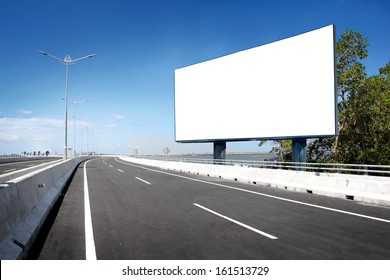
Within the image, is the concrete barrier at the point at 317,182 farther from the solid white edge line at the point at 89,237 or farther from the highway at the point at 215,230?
the solid white edge line at the point at 89,237

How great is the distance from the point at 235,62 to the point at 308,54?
30.3ft

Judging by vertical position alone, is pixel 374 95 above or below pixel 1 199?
above

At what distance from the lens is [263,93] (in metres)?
33.3

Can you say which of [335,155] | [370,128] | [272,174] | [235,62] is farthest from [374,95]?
[272,174]

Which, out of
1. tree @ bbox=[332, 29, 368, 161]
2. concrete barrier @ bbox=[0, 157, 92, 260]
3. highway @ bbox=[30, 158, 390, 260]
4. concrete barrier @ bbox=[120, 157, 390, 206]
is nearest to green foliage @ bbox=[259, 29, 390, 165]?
tree @ bbox=[332, 29, 368, 161]

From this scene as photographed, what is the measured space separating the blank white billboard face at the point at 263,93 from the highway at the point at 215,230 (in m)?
16.8

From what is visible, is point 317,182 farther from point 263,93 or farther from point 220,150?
point 220,150

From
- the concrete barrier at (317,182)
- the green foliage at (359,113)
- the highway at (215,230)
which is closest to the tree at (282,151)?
the green foliage at (359,113)

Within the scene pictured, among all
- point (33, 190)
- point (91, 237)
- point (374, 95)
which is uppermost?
point (374, 95)

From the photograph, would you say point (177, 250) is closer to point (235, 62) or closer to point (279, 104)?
point (279, 104)

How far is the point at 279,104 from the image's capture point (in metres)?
31.5

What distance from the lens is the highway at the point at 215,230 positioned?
6.05 metres

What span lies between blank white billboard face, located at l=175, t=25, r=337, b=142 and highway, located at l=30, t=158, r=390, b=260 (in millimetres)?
16787
